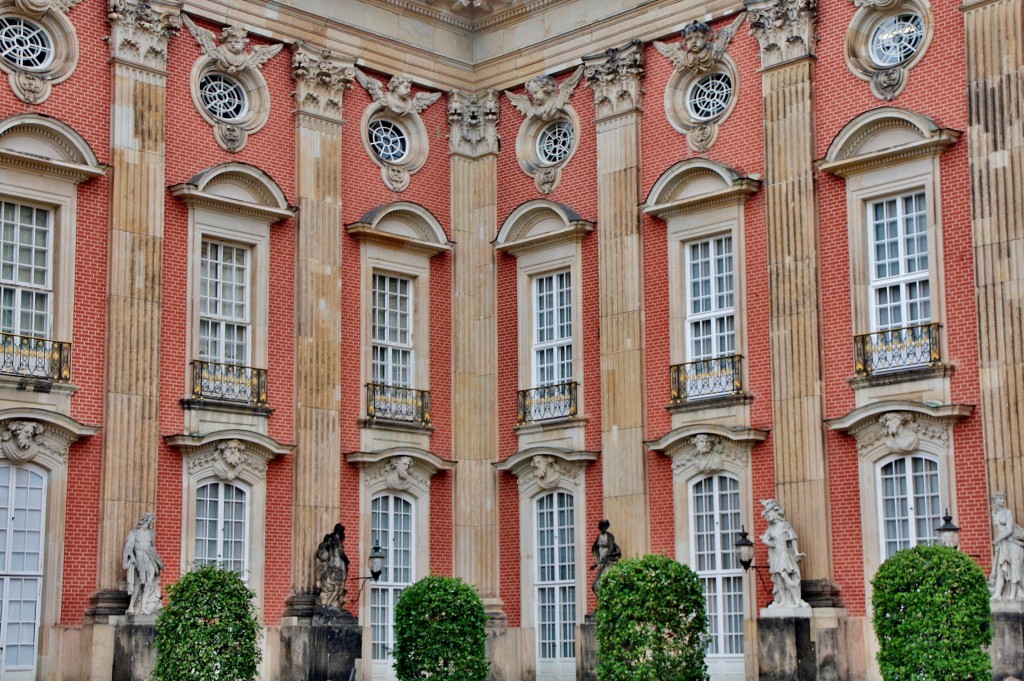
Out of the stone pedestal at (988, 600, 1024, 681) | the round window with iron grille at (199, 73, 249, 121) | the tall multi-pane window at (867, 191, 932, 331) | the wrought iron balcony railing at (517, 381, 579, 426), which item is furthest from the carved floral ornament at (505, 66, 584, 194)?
the stone pedestal at (988, 600, 1024, 681)

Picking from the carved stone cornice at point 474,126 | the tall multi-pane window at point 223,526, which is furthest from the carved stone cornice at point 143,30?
the tall multi-pane window at point 223,526

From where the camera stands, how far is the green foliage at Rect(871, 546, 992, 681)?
1933 cm

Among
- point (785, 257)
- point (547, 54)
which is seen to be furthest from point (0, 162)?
point (785, 257)

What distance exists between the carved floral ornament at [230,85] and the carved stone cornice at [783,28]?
25.4 feet

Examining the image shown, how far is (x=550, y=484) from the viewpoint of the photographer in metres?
27.0

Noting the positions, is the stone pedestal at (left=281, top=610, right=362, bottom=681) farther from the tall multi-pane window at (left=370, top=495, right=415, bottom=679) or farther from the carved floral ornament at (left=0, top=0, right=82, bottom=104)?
the carved floral ornament at (left=0, top=0, right=82, bottom=104)

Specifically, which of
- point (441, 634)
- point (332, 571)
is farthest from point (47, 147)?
point (441, 634)

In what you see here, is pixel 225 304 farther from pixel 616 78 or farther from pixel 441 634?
pixel 616 78

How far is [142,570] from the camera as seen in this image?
75.8ft

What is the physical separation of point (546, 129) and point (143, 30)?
719 cm

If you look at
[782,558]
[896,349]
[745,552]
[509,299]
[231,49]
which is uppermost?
[231,49]

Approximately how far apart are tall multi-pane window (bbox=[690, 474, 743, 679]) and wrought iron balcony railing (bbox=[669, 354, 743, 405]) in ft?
4.28

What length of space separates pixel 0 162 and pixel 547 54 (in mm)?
9628

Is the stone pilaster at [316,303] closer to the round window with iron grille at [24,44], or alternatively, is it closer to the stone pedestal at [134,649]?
the stone pedestal at [134,649]
